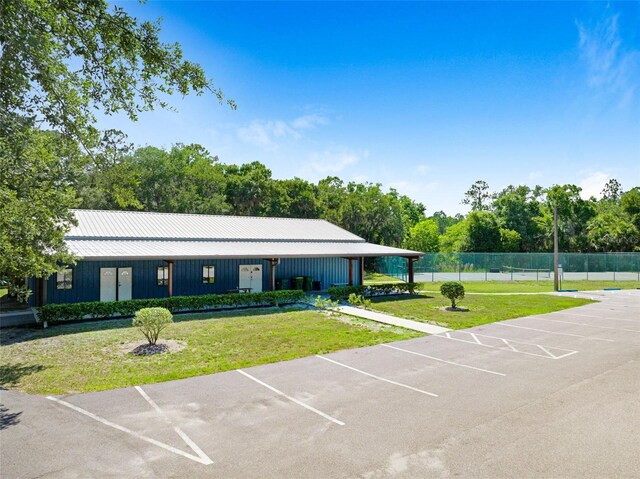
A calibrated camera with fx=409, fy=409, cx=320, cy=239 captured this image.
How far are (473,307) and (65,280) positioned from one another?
2008 cm

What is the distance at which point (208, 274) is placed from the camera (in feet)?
74.3

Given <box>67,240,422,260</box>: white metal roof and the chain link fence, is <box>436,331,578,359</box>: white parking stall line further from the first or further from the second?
the chain link fence

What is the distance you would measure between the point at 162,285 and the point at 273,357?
464 inches

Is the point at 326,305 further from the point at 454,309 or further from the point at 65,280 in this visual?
the point at 65,280

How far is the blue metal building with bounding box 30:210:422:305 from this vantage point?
18969mm

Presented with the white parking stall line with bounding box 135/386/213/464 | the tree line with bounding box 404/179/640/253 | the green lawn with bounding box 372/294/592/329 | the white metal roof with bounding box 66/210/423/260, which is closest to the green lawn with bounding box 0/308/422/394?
the white parking stall line with bounding box 135/386/213/464

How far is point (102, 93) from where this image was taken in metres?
8.83

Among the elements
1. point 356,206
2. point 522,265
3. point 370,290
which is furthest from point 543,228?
point 370,290

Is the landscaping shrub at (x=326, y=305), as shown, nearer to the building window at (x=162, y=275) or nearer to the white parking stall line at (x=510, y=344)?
the white parking stall line at (x=510, y=344)

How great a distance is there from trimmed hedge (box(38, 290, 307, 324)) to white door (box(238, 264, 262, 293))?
101 inches

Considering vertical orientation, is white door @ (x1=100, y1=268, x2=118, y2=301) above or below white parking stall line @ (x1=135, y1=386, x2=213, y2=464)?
above

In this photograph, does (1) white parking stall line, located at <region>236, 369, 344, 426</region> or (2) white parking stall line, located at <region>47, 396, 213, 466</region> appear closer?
(2) white parking stall line, located at <region>47, 396, 213, 466</region>

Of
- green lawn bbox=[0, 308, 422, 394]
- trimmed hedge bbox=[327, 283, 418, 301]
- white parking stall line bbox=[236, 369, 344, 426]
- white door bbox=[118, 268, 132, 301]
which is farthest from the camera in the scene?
trimmed hedge bbox=[327, 283, 418, 301]

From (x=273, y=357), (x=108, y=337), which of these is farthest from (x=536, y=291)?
(x=108, y=337)
